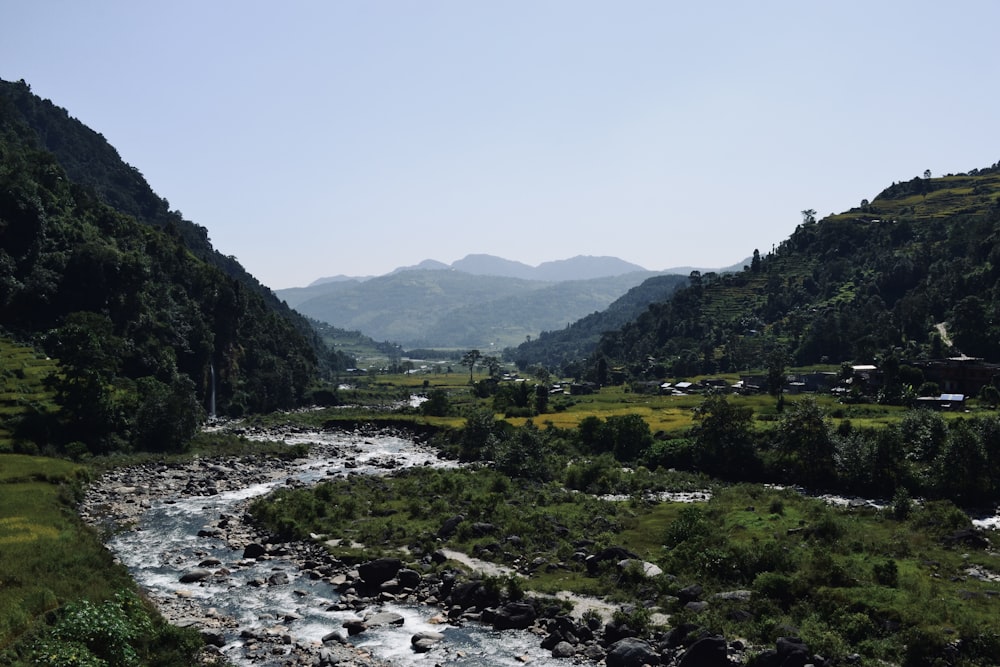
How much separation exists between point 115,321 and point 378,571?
90.4 meters

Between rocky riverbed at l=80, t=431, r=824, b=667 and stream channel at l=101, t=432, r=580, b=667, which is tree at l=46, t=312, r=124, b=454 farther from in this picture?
stream channel at l=101, t=432, r=580, b=667

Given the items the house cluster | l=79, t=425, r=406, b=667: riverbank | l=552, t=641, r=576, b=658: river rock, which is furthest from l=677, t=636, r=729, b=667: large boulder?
the house cluster

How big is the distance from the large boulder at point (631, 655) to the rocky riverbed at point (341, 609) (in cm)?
5

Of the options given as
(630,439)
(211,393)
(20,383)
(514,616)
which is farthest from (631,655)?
(211,393)

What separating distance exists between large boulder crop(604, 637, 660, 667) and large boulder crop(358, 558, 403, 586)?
1613 centimetres

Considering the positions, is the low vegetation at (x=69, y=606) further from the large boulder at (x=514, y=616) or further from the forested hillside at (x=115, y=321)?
the forested hillside at (x=115, y=321)

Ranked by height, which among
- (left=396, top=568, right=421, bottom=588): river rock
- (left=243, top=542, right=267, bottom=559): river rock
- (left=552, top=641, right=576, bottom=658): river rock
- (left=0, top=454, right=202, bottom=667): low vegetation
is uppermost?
(left=0, top=454, right=202, bottom=667): low vegetation

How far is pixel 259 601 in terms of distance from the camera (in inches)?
1646

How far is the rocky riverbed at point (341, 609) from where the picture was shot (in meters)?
33.9

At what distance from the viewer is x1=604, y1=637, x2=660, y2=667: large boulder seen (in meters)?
32.8

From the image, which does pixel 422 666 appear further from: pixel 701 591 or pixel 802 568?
pixel 802 568

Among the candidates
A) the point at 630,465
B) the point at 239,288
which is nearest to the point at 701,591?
the point at 630,465

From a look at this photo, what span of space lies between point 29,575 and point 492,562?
26153 millimetres

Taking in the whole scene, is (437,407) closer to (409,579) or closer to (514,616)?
(409,579)
